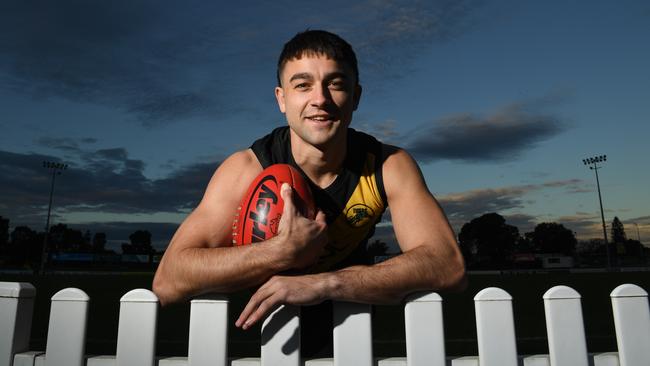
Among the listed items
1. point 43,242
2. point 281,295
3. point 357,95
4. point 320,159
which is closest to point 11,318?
point 281,295

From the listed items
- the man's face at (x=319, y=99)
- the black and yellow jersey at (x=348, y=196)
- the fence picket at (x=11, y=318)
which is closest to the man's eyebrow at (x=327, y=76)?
the man's face at (x=319, y=99)

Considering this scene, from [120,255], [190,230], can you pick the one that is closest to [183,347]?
[190,230]

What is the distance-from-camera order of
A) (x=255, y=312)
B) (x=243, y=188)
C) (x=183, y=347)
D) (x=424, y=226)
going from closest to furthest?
1. (x=255, y=312)
2. (x=424, y=226)
3. (x=243, y=188)
4. (x=183, y=347)

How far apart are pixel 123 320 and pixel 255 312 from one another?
0.65 m

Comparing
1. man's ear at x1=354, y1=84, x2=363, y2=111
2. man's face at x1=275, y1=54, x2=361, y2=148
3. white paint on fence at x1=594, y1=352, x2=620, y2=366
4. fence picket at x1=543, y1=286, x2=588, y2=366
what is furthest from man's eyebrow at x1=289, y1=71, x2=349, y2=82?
white paint on fence at x1=594, y1=352, x2=620, y2=366

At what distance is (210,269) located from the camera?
6.59 feet

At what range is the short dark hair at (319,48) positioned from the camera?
262 centimetres

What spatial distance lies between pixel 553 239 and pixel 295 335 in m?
119

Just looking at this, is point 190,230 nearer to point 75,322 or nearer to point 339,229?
point 75,322

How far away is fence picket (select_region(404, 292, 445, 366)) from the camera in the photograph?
1.86 metres

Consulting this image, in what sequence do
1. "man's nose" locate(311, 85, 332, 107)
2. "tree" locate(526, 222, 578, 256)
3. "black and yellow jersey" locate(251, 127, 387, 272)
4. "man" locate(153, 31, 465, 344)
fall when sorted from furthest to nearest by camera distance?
"tree" locate(526, 222, 578, 256) → "black and yellow jersey" locate(251, 127, 387, 272) → "man's nose" locate(311, 85, 332, 107) → "man" locate(153, 31, 465, 344)

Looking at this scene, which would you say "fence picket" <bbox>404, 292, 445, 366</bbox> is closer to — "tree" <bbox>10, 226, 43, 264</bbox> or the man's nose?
the man's nose

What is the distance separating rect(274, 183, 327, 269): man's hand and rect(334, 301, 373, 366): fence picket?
263mm

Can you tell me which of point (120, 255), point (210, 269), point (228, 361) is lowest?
point (228, 361)
